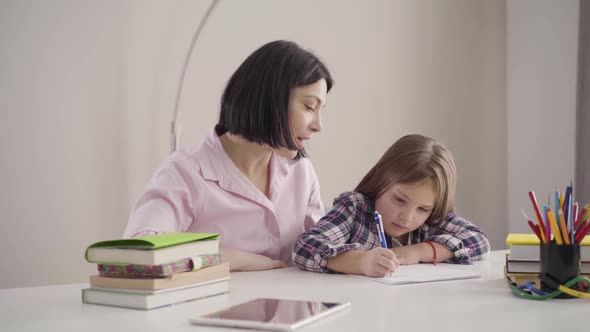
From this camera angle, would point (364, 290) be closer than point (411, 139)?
Yes

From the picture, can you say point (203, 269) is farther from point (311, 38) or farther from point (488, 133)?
point (488, 133)

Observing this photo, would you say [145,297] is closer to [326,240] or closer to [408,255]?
[326,240]

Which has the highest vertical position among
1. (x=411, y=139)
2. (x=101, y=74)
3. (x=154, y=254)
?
(x=101, y=74)

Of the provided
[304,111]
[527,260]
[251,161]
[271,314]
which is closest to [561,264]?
[527,260]

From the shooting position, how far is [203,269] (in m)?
1.09

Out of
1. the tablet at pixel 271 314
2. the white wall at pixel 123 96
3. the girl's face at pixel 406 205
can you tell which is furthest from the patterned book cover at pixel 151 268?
the white wall at pixel 123 96

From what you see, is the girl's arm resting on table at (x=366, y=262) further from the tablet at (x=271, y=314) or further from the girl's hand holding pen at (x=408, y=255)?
the tablet at (x=271, y=314)

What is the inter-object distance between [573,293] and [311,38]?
2.03 metres

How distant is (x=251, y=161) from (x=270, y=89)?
21cm

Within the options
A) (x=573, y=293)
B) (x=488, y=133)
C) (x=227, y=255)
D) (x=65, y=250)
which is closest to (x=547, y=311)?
(x=573, y=293)

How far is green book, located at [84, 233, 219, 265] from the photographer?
1019 millimetres

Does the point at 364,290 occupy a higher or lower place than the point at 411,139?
lower

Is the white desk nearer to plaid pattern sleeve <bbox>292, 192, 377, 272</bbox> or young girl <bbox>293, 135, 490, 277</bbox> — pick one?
plaid pattern sleeve <bbox>292, 192, 377, 272</bbox>

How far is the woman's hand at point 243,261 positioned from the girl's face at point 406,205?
12.8 inches
